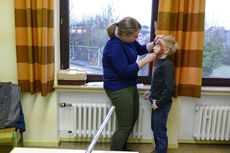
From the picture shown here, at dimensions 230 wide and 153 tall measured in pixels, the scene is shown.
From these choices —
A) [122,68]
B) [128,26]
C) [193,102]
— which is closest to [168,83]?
[122,68]

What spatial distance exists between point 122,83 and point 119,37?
41 cm

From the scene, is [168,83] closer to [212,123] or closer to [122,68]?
[122,68]

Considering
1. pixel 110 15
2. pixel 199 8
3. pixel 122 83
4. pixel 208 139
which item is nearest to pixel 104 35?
pixel 110 15

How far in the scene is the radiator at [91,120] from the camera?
2348 mm

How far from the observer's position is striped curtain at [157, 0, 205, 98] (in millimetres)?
2076

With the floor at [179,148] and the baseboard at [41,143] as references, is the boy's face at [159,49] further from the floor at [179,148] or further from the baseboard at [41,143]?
the baseboard at [41,143]

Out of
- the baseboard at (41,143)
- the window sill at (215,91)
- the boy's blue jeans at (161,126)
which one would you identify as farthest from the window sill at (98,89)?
the baseboard at (41,143)

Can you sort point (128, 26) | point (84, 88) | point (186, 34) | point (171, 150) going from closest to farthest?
point (128, 26), point (186, 34), point (84, 88), point (171, 150)

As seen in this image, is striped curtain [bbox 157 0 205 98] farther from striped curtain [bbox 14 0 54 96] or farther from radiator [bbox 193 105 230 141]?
striped curtain [bbox 14 0 54 96]

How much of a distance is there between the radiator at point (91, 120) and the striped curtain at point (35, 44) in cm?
42

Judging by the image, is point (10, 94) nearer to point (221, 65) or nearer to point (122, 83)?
point (122, 83)

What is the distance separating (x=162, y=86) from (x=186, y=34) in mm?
634

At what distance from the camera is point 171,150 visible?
7.87ft

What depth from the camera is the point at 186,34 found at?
215cm
